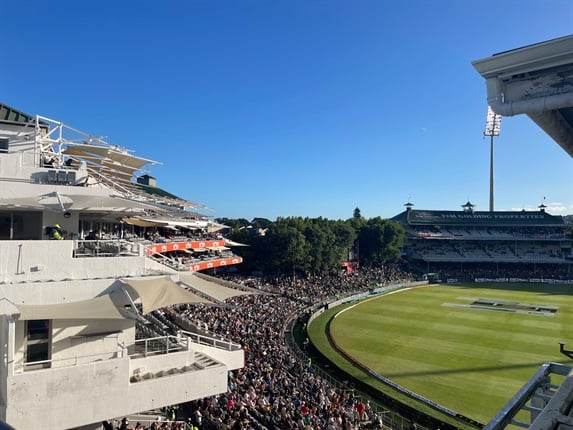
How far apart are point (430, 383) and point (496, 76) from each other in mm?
16713

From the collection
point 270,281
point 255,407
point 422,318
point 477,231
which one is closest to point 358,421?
point 255,407

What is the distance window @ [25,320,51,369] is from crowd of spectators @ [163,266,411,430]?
4.43 m

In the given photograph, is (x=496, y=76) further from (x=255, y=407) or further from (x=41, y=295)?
(x=255, y=407)

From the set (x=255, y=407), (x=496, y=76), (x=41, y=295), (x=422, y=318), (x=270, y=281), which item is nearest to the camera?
(x=496, y=76)

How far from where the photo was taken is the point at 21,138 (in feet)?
39.6

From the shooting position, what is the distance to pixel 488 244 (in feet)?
233

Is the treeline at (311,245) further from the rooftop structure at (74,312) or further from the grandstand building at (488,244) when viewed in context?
the rooftop structure at (74,312)

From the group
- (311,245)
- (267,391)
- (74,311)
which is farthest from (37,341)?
(311,245)

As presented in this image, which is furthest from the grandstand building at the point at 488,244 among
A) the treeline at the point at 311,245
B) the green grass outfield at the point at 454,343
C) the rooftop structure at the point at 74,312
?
the rooftop structure at the point at 74,312

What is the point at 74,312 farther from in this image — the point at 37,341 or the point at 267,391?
the point at 267,391

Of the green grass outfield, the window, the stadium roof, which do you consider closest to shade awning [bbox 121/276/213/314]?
the window

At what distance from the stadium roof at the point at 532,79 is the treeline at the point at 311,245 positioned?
36.0m

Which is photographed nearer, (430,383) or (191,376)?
(191,376)

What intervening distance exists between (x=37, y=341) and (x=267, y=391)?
852cm
